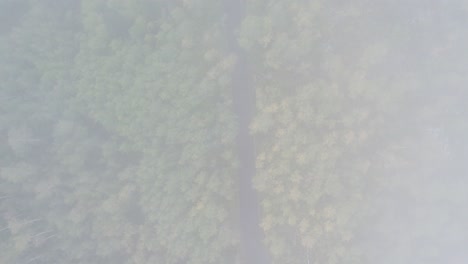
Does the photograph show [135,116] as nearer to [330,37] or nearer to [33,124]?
[33,124]

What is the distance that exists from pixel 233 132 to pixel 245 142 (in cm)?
110

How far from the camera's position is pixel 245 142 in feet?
46.6

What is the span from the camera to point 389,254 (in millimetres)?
11656

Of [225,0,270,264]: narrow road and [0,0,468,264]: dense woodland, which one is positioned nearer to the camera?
[0,0,468,264]: dense woodland

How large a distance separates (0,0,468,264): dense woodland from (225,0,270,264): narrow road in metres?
0.07

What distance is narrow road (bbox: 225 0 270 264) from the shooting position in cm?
1407

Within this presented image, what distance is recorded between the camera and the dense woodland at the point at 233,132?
38.0 ft

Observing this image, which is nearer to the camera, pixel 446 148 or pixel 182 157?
pixel 446 148

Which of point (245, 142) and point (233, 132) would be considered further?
point (245, 142)

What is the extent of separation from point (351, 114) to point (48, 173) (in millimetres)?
13775

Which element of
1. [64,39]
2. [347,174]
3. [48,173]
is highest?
[64,39]

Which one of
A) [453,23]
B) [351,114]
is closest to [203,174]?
[351,114]

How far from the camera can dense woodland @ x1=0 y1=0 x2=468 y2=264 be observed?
11594 millimetres

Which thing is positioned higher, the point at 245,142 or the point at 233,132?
the point at 245,142
